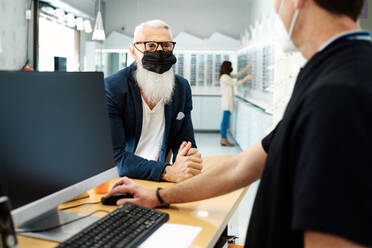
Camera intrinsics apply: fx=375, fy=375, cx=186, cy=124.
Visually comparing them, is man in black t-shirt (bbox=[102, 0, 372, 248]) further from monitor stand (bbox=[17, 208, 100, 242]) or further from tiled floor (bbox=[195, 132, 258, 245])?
tiled floor (bbox=[195, 132, 258, 245])

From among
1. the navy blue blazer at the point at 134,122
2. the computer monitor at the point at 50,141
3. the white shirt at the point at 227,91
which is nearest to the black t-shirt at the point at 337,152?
the computer monitor at the point at 50,141

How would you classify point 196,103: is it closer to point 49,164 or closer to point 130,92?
point 130,92

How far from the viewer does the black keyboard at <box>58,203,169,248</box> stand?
1002 millimetres

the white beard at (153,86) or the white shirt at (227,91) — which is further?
the white shirt at (227,91)

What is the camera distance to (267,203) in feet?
2.93

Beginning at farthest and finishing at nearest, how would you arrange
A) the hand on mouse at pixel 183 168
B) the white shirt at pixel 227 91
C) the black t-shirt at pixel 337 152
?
the white shirt at pixel 227 91 → the hand on mouse at pixel 183 168 → the black t-shirt at pixel 337 152

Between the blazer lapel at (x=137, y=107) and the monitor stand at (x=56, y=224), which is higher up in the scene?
the blazer lapel at (x=137, y=107)

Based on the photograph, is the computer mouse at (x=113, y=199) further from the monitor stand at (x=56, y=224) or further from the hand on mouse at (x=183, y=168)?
the hand on mouse at (x=183, y=168)

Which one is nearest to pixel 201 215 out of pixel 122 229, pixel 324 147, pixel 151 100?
pixel 122 229

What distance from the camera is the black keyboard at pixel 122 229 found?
1.00 m

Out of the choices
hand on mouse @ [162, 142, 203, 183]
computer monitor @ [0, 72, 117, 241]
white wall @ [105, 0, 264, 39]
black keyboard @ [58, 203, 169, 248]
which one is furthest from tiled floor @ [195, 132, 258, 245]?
white wall @ [105, 0, 264, 39]

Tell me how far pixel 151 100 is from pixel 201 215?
0.97 m

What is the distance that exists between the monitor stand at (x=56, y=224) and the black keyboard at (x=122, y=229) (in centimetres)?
11

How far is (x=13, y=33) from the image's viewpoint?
5836 millimetres
